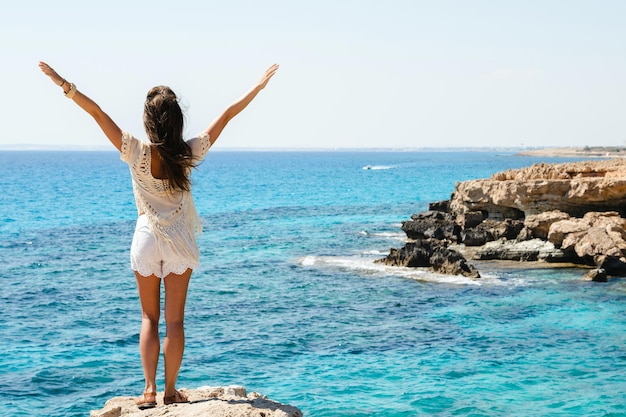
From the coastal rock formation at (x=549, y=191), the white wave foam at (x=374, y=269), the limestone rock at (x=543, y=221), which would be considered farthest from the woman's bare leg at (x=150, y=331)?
the coastal rock formation at (x=549, y=191)

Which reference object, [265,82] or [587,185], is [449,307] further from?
[265,82]

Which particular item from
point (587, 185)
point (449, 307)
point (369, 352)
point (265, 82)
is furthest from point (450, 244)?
point (265, 82)

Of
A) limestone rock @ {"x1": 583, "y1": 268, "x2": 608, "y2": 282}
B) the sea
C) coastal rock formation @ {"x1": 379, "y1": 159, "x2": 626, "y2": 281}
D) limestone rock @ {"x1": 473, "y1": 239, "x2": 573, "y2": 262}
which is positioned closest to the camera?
the sea

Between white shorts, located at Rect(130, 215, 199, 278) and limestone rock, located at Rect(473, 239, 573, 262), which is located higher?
white shorts, located at Rect(130, 215, 199, 278)

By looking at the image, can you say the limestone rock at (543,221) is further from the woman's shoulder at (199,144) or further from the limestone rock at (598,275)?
the woman's shoulder at (199,144)

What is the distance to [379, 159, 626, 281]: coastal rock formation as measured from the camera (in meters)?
24.8

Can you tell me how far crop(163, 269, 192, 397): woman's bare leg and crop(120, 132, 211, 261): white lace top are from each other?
0.68ft

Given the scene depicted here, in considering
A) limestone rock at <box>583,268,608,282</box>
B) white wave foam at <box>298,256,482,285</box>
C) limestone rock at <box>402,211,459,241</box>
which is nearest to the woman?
white wave foam at <box>298,256,482,285</box>

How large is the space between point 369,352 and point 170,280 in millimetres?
11452

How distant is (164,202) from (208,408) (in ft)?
4.89

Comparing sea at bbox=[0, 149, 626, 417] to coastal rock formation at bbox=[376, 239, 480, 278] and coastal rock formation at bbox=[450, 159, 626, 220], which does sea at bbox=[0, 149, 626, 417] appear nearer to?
coastal rock formation at bbox=[376, 239, 480, 278]

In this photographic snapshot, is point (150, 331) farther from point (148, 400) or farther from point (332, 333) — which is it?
point (332, 333)

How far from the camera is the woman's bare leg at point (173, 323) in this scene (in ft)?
17.9

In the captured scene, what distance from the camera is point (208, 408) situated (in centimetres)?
509
